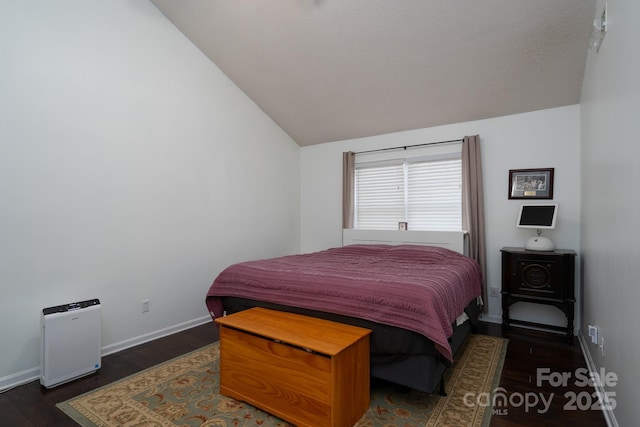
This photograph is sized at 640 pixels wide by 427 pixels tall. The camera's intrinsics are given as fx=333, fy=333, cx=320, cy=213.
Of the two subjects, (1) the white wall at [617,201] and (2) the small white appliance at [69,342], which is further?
(2) the small white appliance at [69,342]

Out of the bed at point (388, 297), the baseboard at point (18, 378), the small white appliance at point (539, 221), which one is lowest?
the baseboard at point (18, 378)

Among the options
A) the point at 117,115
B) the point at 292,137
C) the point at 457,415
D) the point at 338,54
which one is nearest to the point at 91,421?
the point at 457,415

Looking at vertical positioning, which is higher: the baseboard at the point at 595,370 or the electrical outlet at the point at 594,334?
the electrical outlet at the point at 594,334

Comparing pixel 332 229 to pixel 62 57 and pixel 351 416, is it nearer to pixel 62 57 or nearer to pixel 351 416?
pixel 351 416

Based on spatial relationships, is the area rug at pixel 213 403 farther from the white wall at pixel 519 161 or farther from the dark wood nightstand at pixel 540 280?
the white wall at pixel 519 161

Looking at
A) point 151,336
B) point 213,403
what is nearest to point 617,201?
point 213,403

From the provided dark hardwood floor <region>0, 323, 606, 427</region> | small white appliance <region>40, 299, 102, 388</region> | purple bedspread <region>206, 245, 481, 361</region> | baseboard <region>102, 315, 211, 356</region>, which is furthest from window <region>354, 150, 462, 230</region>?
small white appliance <region>40, 299, 102, 388</region>

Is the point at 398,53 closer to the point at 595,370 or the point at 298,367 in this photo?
the point at 298,367

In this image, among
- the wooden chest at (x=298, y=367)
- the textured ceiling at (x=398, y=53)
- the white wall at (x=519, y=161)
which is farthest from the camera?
the white wall at (x=519, y=161)

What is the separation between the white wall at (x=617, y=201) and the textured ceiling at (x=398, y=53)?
48 cm

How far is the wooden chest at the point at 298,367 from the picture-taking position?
1711 mm

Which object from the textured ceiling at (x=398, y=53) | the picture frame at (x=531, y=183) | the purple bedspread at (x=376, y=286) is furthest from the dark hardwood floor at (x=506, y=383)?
the textured ceiling at (x=398, y=53)

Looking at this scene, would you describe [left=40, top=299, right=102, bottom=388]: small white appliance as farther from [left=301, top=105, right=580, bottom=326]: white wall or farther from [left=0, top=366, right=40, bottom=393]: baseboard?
[left=301, top=105, right=580, bottom=326]: white wall

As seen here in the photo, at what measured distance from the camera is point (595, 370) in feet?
7.43
